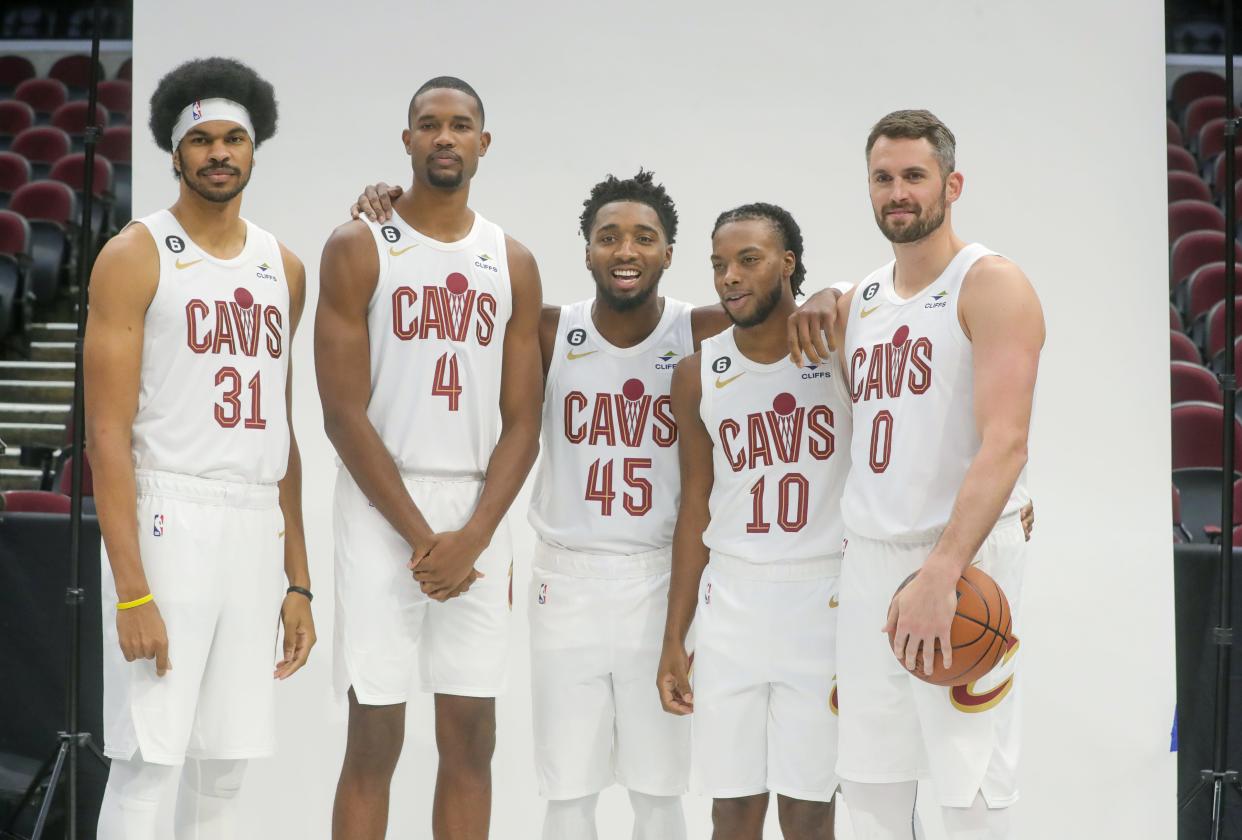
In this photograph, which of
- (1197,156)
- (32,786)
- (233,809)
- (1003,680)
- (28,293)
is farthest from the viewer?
(1197,156)

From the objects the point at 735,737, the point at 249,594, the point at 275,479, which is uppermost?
the point at 275,479

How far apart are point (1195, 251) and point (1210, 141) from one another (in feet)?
4.24

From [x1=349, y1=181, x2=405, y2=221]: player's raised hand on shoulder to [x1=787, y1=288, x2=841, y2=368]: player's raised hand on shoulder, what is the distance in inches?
43.5

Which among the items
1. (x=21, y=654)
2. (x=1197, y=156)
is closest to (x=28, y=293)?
(x=21, y=654)

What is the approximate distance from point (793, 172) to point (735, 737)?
2.26 m

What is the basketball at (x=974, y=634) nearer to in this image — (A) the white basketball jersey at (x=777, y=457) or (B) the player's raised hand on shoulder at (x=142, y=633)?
(A) the white basketball jersey at (x=777, y=457)

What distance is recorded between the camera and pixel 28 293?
680 cm

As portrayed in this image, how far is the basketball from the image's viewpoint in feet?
8.71

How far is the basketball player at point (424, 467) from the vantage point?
10.5 ft

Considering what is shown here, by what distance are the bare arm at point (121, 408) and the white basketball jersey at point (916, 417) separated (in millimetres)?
1647

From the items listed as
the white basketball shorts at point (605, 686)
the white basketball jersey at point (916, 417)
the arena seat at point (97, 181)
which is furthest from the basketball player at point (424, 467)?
the arena seat at point (97, 181)

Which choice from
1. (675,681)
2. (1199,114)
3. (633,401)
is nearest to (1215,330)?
(1199,114)

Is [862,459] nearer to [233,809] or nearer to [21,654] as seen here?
[233,809]

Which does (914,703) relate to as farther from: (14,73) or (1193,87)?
(14,73)
